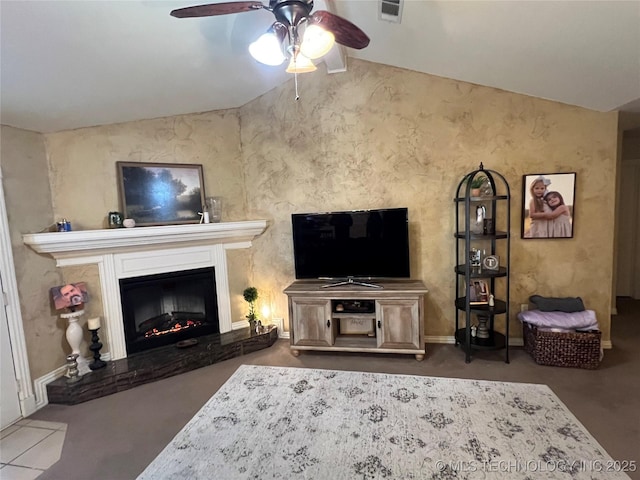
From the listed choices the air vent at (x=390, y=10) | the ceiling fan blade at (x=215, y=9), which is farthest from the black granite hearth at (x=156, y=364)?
the air vent at (x=390, y=10)

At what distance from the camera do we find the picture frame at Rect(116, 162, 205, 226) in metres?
3.38

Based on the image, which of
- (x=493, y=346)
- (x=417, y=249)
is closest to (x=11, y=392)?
(x=417, y=249)

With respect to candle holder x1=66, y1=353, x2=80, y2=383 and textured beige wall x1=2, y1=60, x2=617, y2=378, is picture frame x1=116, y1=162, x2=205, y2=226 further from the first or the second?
candle holder x1=66, y1=353, x2=80, y2=383

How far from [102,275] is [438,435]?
128 inches

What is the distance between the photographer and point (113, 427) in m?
2.50

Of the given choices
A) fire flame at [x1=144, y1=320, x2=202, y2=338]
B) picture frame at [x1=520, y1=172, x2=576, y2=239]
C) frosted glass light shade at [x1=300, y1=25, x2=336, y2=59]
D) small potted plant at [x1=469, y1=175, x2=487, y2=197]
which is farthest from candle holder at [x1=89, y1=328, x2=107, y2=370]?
picture frame at [x1=520, y1=172, x2=576, y2=239]

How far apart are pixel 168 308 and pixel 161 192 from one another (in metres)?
1.30

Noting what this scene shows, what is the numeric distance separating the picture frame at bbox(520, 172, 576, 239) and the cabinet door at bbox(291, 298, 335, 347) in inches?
87.7

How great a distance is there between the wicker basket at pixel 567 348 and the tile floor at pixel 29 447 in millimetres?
3927

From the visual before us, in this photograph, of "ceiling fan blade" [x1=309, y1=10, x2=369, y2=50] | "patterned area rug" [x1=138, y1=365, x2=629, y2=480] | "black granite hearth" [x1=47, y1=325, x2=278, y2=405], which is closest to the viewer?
"ceiling fan blade" [x1=309, y1=10, x2=369, y2=50]

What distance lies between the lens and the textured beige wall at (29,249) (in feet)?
9.01

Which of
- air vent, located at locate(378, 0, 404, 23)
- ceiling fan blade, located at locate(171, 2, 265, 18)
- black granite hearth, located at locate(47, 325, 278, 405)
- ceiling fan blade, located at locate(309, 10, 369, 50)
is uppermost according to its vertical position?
air vent, located at locate(378, 0, 404, 23)

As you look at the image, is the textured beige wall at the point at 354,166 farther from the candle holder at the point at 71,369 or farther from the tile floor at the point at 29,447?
the tile floor at the point at 29,447

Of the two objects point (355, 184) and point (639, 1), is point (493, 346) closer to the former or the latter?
point (355, 184)
